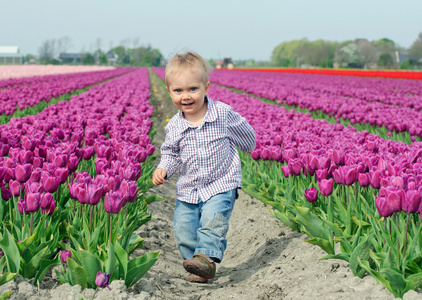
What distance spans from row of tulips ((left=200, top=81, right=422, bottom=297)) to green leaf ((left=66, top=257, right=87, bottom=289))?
4.95 ft

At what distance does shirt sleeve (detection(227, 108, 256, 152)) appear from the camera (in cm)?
365

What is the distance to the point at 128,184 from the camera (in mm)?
2922

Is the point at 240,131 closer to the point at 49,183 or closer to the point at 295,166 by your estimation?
the point at 295,166

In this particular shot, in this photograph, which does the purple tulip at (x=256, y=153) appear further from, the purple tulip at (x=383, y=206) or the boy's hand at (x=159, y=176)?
the purple tulip at (x=383, y=206)

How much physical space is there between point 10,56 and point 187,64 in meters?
103

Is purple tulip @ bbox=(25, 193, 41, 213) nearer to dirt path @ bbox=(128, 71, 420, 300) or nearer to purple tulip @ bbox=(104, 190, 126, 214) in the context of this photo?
purple tulip @ bbox=(104, 190, 126, 214)

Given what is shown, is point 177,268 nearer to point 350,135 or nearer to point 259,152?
point 259,152

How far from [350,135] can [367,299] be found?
3.56m

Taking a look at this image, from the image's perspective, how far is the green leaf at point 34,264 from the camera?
2.67m

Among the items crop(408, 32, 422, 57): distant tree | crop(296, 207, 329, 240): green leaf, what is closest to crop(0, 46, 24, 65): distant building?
crop(408, 32, 422, 57): distant tree

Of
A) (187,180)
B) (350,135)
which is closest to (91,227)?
(187,180)

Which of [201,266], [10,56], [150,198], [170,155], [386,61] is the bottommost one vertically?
[201,266]

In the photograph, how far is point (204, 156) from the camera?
3492 millimetres

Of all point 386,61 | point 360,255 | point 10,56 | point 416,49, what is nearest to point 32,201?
point 360,255
